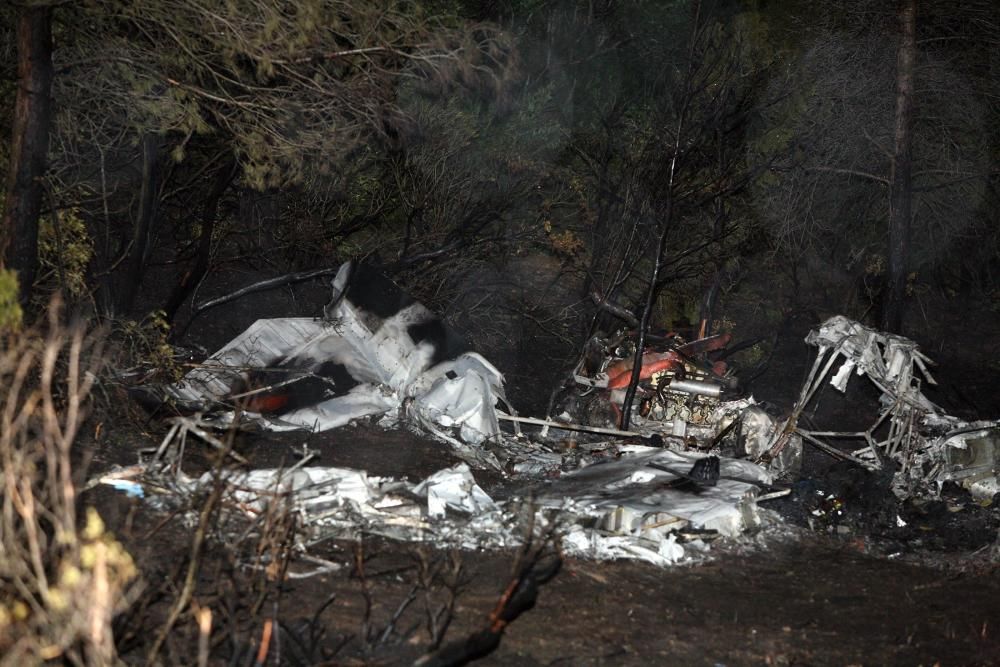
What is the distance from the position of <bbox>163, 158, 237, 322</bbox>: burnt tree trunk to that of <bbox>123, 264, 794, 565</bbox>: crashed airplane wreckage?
8.10 feet

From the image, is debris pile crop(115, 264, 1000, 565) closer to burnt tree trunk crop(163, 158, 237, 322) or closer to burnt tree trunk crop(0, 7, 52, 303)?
burnt tree trunk crop(0, 7, 52, 303)

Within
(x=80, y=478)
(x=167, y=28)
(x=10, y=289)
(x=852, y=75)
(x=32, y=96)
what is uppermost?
(x=852, y=75)

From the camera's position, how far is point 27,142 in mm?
8586

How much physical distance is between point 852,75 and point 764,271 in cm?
607

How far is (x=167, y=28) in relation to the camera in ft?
29.1

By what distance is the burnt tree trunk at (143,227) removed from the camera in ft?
39.5

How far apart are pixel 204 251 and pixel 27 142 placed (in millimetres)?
5393

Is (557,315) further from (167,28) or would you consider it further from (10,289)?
(10,289)

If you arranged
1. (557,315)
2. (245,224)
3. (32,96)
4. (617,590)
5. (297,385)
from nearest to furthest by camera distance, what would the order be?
(617,590), (32,96), (297,385), (245,224), (557,315)

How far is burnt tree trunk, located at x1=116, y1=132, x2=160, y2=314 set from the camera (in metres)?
12.0

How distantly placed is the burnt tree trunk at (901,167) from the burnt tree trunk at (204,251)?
1070 cm

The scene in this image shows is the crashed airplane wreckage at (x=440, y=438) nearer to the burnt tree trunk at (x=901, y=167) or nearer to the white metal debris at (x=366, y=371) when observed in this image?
the white metal debris at (x=366, y=371)

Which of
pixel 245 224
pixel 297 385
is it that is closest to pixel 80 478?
pixel 297 385

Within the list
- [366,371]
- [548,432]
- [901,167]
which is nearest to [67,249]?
[366,371]
